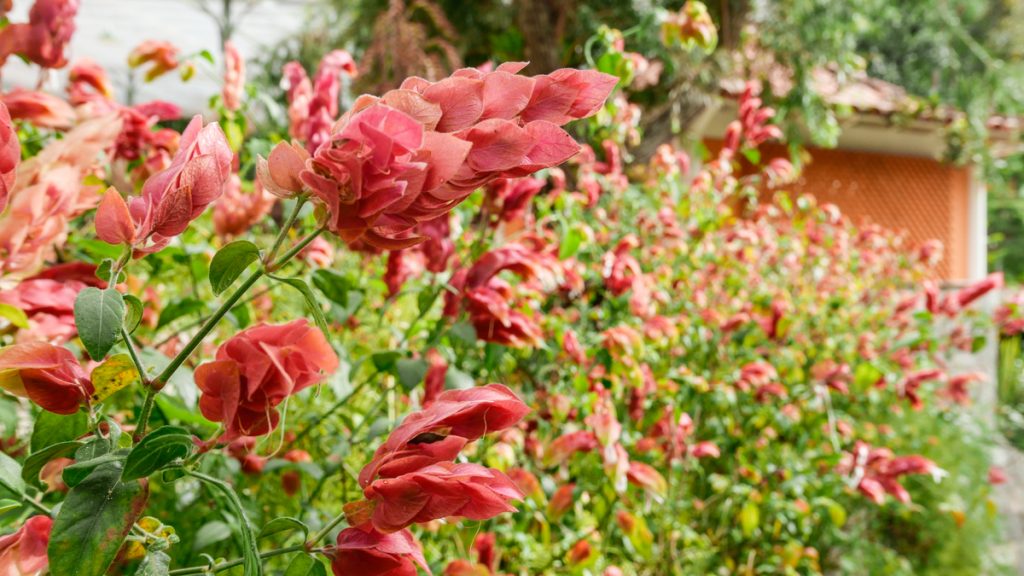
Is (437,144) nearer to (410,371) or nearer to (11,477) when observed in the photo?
(11,477)

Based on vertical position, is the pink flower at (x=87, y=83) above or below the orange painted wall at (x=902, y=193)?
above

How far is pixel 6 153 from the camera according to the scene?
0.43 meters

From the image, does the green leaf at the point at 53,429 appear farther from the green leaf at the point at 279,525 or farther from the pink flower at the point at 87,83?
the pink flower at the point at 87,83

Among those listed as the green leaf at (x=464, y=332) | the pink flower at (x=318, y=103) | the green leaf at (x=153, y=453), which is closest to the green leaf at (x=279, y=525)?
the green leaf at (x=153, y=453)

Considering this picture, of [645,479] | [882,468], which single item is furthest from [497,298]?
[882,468]

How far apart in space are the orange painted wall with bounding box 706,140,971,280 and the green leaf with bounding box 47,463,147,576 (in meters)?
9.34

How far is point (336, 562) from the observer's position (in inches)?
19.2

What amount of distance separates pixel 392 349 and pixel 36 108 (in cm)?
45

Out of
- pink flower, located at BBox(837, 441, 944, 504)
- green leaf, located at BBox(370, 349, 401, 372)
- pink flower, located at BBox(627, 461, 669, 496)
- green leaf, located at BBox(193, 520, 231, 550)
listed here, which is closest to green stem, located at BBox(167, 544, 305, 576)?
green leaf, located at BBox(193, 520, 231, 550)

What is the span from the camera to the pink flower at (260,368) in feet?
1.49

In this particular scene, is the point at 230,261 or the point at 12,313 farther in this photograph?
the point at 12,313

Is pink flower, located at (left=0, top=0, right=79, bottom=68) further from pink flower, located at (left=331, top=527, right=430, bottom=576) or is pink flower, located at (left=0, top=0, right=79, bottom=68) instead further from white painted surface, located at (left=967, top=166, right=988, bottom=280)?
white painted surface, located at (left=967, top=166, right=988, bottom=280)

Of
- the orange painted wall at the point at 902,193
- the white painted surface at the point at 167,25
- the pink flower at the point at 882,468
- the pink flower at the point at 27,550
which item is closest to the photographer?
the pink flower at the point at 27,550

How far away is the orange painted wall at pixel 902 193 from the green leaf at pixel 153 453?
9342 mm
